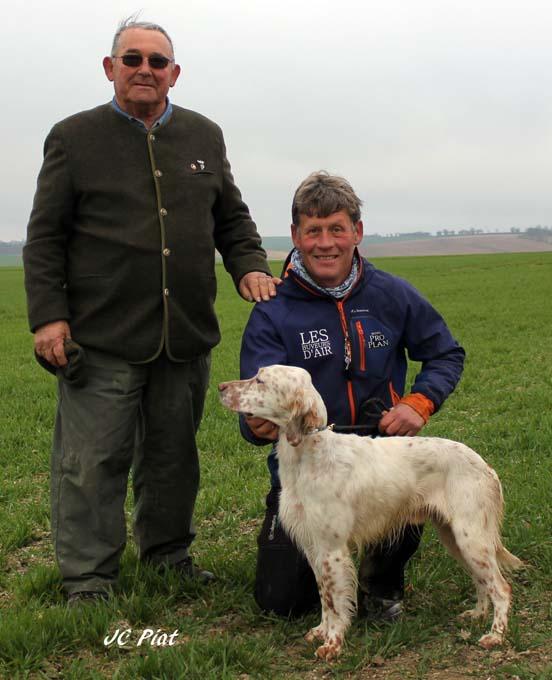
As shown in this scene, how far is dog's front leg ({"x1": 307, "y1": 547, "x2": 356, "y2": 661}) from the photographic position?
4.09m

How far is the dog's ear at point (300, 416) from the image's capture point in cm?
389

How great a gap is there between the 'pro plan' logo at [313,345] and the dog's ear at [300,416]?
2.18 feet

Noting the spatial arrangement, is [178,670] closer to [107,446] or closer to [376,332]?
[107,446]

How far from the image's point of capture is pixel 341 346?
457 centimetres

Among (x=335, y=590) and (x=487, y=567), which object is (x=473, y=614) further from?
(x=335, y=590)

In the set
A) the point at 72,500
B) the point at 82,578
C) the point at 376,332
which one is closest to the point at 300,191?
the point at 376,332

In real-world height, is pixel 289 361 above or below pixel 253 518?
above

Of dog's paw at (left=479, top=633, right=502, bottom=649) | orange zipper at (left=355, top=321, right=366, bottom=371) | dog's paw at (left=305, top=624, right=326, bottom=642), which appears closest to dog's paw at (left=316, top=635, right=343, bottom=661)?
dog's paw at (left=305, top=624, right=326, bottom=642)

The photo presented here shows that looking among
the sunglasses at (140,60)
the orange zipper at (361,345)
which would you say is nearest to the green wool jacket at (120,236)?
the sunglasses at (140,60)

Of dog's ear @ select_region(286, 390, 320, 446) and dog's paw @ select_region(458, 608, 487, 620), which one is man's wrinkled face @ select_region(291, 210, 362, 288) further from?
dog's paw @ select_region(458, 608, 487, 620)

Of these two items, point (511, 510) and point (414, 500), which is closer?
point (414, 500)

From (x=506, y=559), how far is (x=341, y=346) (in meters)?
1.45

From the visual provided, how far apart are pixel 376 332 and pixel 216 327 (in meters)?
1.00

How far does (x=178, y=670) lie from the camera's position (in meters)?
3.69
